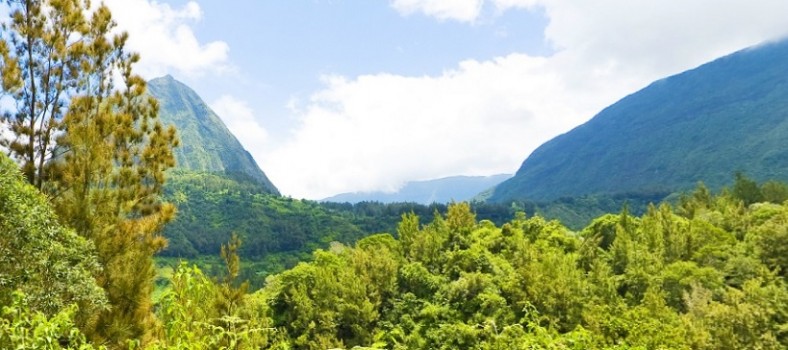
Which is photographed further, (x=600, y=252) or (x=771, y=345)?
(x=600, y=252)

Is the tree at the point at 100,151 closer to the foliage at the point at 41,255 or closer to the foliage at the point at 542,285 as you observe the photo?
the foliage at the point at 41,255

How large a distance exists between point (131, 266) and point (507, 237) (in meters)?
63.5

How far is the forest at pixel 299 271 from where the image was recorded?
962 centimetres

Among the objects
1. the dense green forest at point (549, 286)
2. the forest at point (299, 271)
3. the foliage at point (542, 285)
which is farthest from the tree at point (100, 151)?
the foliage at point (542, 285)

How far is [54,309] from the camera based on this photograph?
11.8 metres

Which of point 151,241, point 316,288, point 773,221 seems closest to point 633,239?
point 773,221

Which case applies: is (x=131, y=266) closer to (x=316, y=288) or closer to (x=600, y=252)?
(x=316, y=288)

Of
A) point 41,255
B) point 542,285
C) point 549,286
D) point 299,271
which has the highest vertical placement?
point 41,255

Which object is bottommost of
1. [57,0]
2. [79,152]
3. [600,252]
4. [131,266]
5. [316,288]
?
[600,252]

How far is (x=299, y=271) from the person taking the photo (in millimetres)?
63875

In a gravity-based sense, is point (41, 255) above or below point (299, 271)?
above

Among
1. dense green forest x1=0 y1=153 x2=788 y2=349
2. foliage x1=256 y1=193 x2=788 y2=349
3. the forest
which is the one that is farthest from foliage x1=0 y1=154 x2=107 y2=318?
foliage x1=256 y1=193 x2=788 y2=349

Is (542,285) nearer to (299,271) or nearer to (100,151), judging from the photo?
(299,271)

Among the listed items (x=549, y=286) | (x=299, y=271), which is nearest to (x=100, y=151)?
(x=549, y=286)
